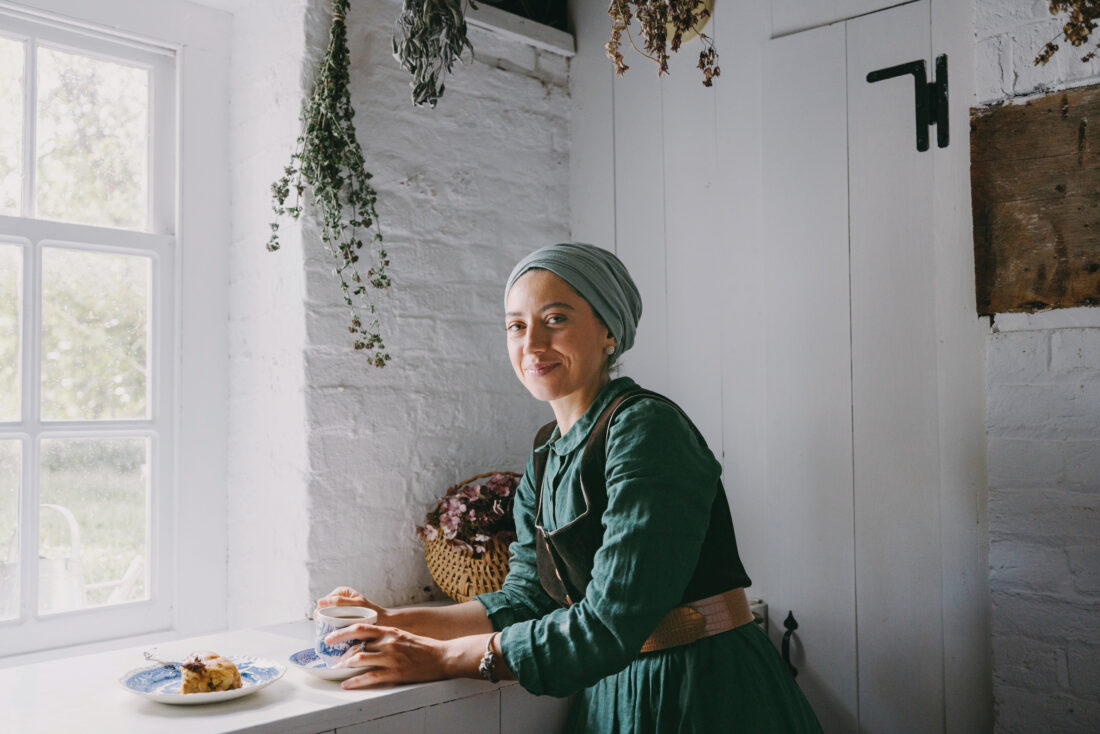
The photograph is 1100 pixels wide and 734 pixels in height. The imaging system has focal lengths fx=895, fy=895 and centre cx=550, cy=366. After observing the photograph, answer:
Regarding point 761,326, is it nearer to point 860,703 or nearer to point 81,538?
point 860,703

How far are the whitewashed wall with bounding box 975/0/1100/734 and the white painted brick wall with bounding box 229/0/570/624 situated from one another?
122 cm

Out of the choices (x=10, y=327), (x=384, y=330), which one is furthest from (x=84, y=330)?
(x=384, y=330)

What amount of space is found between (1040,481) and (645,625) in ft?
2.81

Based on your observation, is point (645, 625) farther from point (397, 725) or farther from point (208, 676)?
point (208, 676)

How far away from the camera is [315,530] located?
2047 mm

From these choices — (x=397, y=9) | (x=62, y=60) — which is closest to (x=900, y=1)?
(x=397, y=9)

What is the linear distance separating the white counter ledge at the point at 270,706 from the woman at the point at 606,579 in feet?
0.16

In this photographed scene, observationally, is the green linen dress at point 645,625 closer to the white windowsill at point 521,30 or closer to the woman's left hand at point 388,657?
the woman's left hand at point 388,657

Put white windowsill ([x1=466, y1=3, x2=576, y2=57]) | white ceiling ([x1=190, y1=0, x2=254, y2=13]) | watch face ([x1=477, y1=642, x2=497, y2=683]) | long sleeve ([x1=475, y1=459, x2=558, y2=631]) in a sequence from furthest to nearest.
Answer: white windowsill ([x1=466, y1=3, x2=576, y2=57]), white ceiling ([x1=190, y1=0, x2=254, y2=13]), long sleeve ([x1=475, y1=459, x2=558, y2=631]), watch face ([x1=477, y1=642, x2=497, y2=683])

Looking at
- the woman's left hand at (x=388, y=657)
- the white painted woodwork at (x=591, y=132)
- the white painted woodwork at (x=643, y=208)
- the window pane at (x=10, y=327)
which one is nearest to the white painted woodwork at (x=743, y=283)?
the white painted woodwork at (x=643, y=208)

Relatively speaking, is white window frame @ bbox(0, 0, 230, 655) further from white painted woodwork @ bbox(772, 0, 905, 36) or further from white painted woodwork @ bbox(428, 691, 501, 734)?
white painted woodwork @ bbox(772, 0, 905, 36)

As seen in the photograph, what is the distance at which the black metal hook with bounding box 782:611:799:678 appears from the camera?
2.09m

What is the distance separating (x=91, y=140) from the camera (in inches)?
83.5

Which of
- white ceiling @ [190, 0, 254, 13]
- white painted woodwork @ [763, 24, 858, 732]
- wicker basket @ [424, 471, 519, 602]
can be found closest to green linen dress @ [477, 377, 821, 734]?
wicker basket @ [424, 471, 519, 602]
